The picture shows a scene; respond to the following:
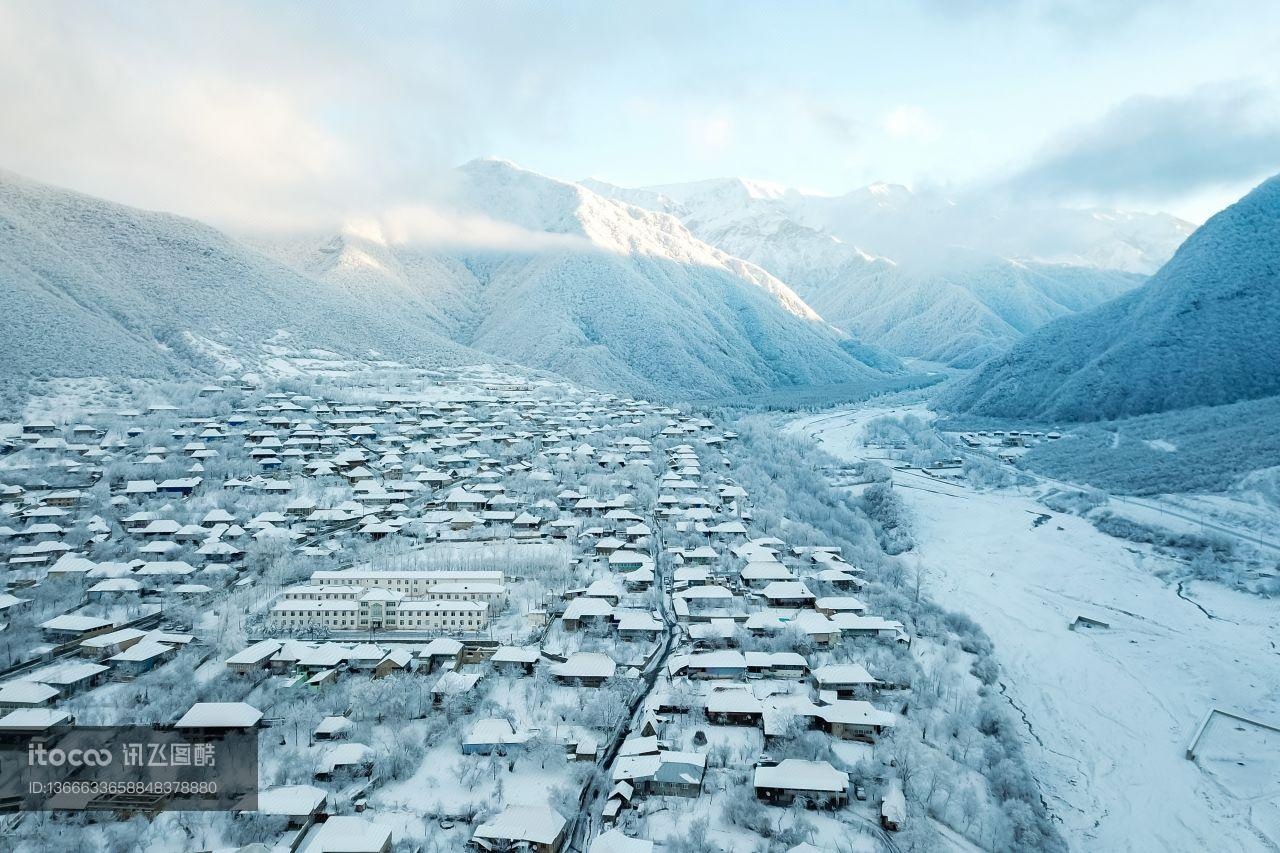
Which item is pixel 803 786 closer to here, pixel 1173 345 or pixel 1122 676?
pixel 1122 676

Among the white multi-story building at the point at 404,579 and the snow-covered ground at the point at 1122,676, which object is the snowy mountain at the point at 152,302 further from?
the snow-covered ground at the point at 1122,676

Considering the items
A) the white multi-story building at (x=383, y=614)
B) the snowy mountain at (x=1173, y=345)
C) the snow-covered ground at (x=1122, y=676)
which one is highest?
the snowy mountain at (x=1173, y=345)

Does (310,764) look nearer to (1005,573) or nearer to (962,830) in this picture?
(962,830)

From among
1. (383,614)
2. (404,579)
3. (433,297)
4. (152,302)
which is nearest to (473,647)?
(383,614)

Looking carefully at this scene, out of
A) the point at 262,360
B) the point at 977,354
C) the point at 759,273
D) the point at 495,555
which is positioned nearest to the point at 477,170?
the point at 759,273

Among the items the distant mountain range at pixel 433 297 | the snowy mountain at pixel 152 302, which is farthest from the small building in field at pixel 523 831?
the distant mountain range at pixel 433 297

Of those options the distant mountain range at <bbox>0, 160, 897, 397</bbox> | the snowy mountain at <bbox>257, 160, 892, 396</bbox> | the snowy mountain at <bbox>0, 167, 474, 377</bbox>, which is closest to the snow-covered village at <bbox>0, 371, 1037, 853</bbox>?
the snowy mountain at <bbox>0, 167, 474, 377</bbox>

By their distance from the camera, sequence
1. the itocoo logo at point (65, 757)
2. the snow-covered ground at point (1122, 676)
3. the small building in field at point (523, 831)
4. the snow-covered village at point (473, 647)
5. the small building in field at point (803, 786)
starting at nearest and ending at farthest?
the small building in field at point (523, 831) < the snow-covered village at point (473, 647) < the small building in field at point (803, 786) < the itocoo logo at point (65, 757) < the snow-covered ground at point (1122, 676)
